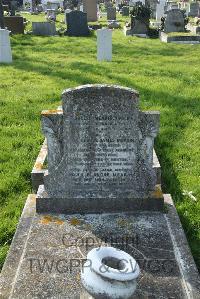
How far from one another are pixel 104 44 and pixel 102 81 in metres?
2.96

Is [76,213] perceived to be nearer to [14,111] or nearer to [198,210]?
[198,210]

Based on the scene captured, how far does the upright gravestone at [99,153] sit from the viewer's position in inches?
163

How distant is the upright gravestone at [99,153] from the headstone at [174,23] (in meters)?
14.8

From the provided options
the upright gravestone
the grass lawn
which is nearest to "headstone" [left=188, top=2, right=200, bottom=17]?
the grass lawn

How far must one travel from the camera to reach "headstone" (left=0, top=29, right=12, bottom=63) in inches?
475

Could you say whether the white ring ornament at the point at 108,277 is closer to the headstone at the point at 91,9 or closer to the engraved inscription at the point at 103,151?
the engraved inscription at the point at 103,151

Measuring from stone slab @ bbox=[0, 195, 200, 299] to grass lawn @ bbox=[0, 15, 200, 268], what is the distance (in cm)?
38

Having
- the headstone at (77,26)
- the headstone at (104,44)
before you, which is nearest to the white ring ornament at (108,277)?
the headstone at (104,44)

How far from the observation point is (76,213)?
14.6 feet

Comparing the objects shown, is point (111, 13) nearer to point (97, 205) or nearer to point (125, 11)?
point (125, 11)

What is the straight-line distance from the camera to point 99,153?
4.36 meters

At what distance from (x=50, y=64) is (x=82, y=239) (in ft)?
28.9

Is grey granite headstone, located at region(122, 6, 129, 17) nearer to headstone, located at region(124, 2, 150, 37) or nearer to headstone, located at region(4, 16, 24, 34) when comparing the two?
headstone, located at region(124, 2, 150, 37)

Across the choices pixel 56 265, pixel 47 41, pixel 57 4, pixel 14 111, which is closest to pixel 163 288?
pixel 56 265
